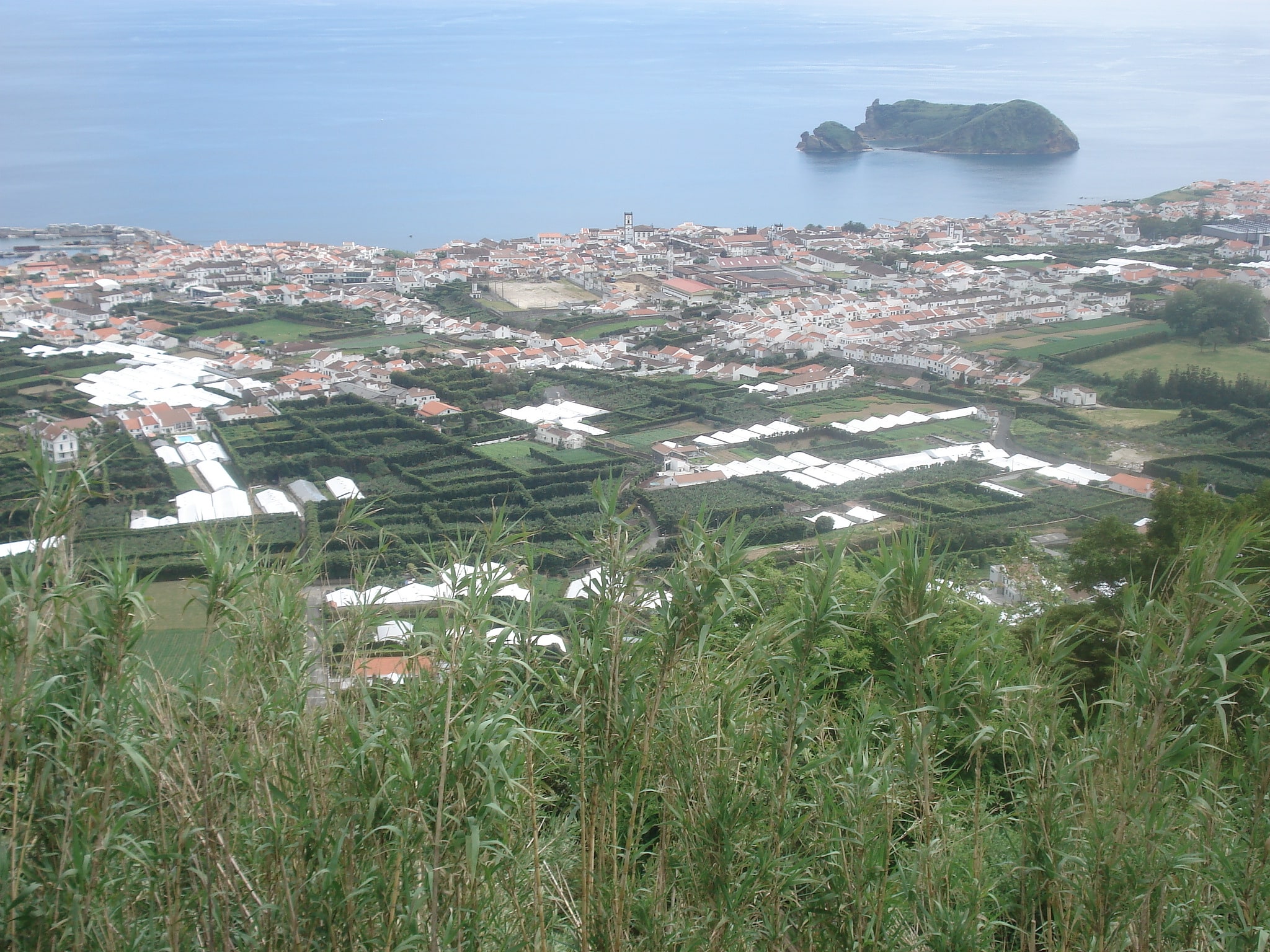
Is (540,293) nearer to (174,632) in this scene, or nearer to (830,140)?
(174,632)

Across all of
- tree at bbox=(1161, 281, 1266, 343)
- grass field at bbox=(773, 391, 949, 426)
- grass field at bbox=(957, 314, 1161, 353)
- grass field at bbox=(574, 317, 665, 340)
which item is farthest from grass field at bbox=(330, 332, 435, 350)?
tree at bbox=(1161, 281, 1266, 343)

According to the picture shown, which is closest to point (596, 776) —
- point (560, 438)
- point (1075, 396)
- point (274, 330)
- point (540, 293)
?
point (560, 438)

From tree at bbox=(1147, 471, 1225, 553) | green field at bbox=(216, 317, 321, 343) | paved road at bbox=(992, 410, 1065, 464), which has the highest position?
tree at bbox=(1147, 471, 1225, 553)

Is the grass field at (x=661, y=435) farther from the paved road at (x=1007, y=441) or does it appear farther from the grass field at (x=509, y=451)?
the paved road at (x=1007, y=441)

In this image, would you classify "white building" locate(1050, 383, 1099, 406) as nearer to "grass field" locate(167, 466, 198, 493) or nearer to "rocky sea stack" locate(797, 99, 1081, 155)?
"grass field" locate(167, 466, 198, 493)

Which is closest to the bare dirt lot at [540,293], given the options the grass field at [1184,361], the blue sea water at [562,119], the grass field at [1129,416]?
the blue sea water at [562,119]

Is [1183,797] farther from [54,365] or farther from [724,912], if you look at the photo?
[54,365]
